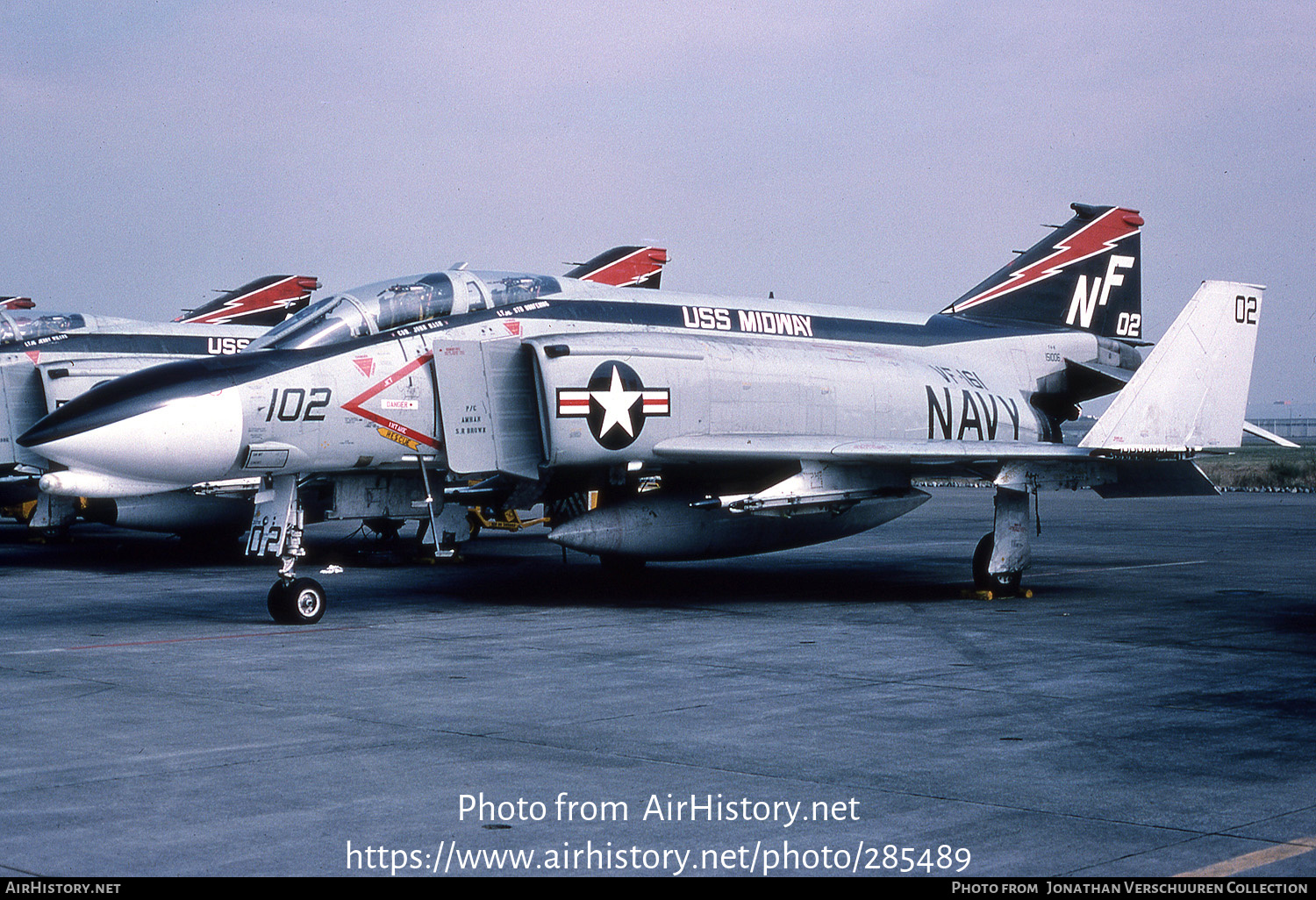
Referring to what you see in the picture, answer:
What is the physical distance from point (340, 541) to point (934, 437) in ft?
34.2

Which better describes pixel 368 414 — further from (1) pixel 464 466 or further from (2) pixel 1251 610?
(2) pixel 1251 610

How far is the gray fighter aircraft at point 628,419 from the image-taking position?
10.1 m

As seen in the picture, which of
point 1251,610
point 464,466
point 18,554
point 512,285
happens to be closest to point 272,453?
point 464,466

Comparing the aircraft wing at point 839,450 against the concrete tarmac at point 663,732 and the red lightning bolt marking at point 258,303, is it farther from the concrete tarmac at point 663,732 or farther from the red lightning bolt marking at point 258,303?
the red lightning bolt marking at point 258,303

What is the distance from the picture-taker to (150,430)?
941cm

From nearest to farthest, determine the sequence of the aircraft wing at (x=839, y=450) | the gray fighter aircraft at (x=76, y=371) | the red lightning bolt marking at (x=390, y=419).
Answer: the red lightning bolt marking at (x=390, y=419) → the aircraft wing at (x=839, y=450) → the gray fighter aircraft at (x=76, y=371)

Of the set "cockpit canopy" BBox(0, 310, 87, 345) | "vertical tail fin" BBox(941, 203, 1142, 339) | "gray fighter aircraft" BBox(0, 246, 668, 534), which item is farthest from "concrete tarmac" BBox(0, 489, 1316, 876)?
"cockpit canopy" BBox(0, 310, 87, 345)

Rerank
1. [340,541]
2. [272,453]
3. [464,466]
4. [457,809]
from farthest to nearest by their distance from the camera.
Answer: [340,541], [464,466], [272,453], [457,809]

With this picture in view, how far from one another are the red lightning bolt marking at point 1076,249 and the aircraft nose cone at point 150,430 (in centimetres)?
937

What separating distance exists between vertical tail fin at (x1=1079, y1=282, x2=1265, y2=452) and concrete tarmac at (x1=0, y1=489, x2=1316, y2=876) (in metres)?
1.51

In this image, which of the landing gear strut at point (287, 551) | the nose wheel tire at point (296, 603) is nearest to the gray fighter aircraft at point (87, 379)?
the landing gear strut at point (287, 551)

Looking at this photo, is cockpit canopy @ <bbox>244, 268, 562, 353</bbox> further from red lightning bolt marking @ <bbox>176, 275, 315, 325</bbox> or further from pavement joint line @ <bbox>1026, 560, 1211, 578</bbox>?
red lightning bolt marking @ <bbox>176, 275, 315, 325</bbox>

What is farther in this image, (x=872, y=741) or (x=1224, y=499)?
(x=1224, y=499)

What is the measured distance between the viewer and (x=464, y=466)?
35.6 ft
